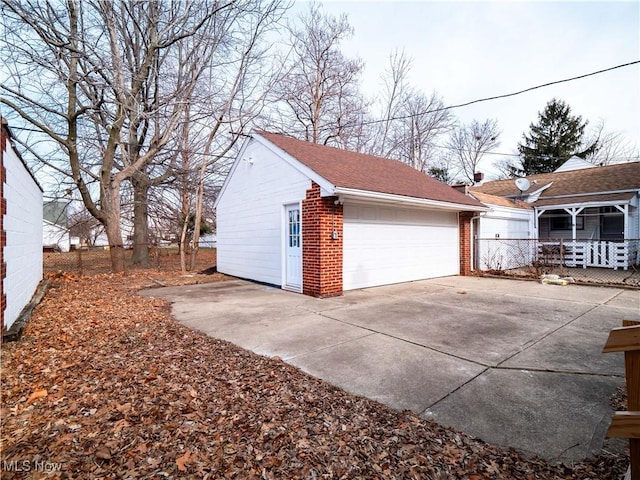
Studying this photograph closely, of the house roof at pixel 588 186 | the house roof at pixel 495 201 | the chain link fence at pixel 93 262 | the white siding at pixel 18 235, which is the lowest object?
the chain link fence at pixel 93 262

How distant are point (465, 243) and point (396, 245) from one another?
380 centimetres

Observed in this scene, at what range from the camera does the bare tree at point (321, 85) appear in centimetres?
1819

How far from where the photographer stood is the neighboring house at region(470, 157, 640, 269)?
12.6 meters

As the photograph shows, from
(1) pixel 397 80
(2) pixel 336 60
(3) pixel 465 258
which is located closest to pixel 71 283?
(3) pixel 465 258

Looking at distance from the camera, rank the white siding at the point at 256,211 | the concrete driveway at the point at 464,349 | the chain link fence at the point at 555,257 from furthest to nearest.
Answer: the chain link fence at the point at 555,257, the white siding at the point at 256,211, the concrete driveway at the point at 464,349

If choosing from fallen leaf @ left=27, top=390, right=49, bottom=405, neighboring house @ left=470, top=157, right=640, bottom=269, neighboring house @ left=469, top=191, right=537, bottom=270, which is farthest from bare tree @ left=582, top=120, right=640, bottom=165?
fallen leaf @ left=27, top=390, right=49, bottom=405

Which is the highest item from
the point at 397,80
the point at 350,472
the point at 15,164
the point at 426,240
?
the point at 397,80

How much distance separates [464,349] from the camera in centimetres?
409

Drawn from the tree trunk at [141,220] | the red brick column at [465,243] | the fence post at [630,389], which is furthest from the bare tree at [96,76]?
the red brick column at [465,243]

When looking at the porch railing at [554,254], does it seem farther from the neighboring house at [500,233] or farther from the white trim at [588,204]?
the white trim at [588,204]

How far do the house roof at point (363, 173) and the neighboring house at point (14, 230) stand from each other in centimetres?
516

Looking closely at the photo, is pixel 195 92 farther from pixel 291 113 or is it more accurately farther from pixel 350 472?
pixel 350 472

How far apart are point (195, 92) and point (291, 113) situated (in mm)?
6542

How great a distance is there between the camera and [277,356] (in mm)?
3818
